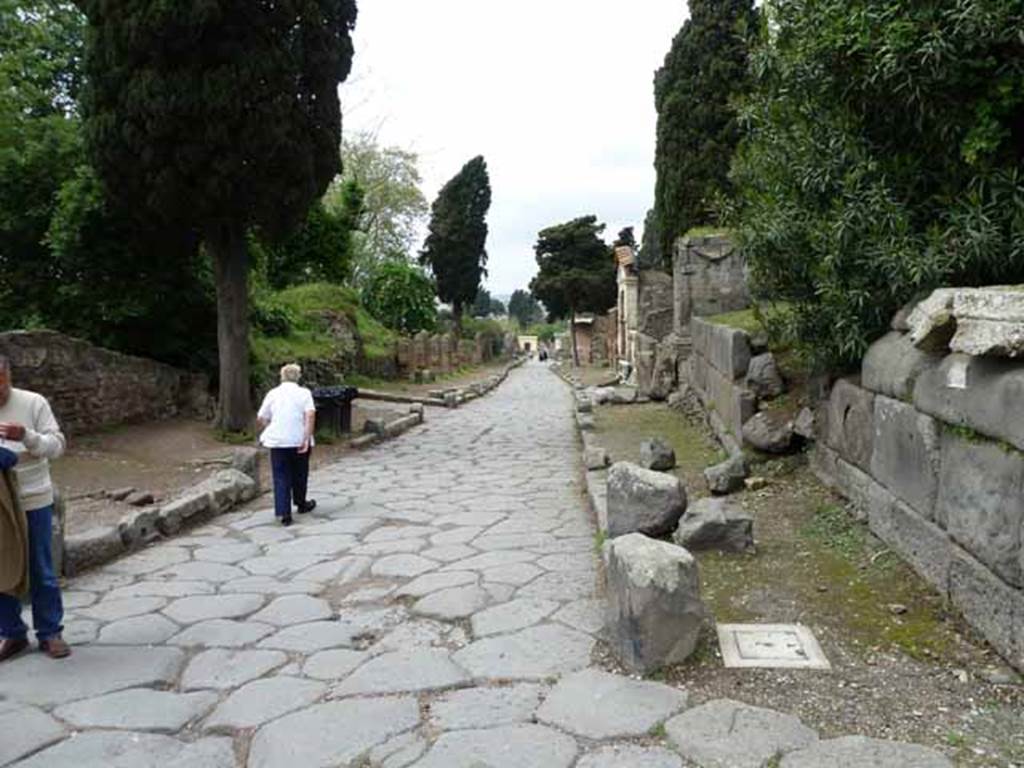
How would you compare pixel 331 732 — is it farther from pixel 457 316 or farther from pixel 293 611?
pixel 457 316

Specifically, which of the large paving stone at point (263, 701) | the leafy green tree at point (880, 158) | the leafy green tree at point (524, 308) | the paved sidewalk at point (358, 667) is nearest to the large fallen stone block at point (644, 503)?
the paved sidewalk at point (358, 667)

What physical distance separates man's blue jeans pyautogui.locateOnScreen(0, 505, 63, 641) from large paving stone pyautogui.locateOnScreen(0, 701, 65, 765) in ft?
1.93

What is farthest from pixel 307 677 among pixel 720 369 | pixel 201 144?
pixel 201 144

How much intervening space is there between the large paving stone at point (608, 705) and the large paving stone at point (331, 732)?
0.61m

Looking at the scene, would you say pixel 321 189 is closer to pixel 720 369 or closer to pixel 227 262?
pixel 227 262

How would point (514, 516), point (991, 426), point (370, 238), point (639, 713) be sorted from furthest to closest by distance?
point (370, 238) < point (514, 516) < point (991, 426) < point (639, 713)

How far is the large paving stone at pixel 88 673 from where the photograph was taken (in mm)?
3627

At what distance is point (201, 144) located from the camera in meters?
10.4

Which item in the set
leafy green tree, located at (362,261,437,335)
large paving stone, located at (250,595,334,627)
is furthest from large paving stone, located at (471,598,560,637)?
leafy green tree, located at (362,261,437,335)

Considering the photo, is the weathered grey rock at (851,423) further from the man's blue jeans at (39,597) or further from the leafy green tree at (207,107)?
the leafy green tree at (207,107)

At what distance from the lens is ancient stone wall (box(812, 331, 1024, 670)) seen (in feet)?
11.0

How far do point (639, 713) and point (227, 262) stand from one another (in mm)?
10096

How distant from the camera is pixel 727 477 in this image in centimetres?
686

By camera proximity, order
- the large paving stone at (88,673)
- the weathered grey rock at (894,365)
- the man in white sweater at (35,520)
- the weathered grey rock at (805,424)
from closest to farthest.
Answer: the large paving stone at (88,673)
the man in white sweater at (35,520)
the weathered grey rock at (894,365)
the weathered grey rock at (805,424)
